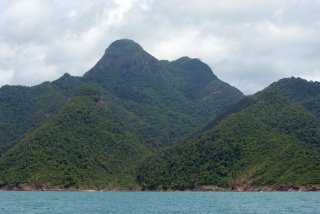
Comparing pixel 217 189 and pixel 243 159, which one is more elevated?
pixel 243 159

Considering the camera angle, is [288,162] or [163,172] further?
[163,172]

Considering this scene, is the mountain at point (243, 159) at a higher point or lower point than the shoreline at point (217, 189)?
higher

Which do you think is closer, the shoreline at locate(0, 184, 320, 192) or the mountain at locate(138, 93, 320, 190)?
the shoreline at locate(0, 184, 320, 192)

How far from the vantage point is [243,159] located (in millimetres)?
176875

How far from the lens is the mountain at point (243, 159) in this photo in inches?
6398

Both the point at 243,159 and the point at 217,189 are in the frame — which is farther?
the point at 243,159

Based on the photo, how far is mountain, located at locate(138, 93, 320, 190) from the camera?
162500mm

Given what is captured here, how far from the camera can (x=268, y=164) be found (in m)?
167

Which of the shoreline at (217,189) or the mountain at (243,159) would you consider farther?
the mountain at (243,159)

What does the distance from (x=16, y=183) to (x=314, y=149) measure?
101247mm

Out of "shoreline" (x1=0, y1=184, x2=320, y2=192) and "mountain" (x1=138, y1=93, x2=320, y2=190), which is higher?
"mountain" (x1=138, y1=93, x2=320, y2=190)

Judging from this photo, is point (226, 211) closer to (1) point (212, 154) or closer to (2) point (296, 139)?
(1) point (212, 154)

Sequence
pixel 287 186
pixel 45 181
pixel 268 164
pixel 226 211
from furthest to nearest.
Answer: pixel 45 181
pixel 268 164
pixel 287 186
pixel 226 211

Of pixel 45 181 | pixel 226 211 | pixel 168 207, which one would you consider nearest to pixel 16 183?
pixel 45 181
